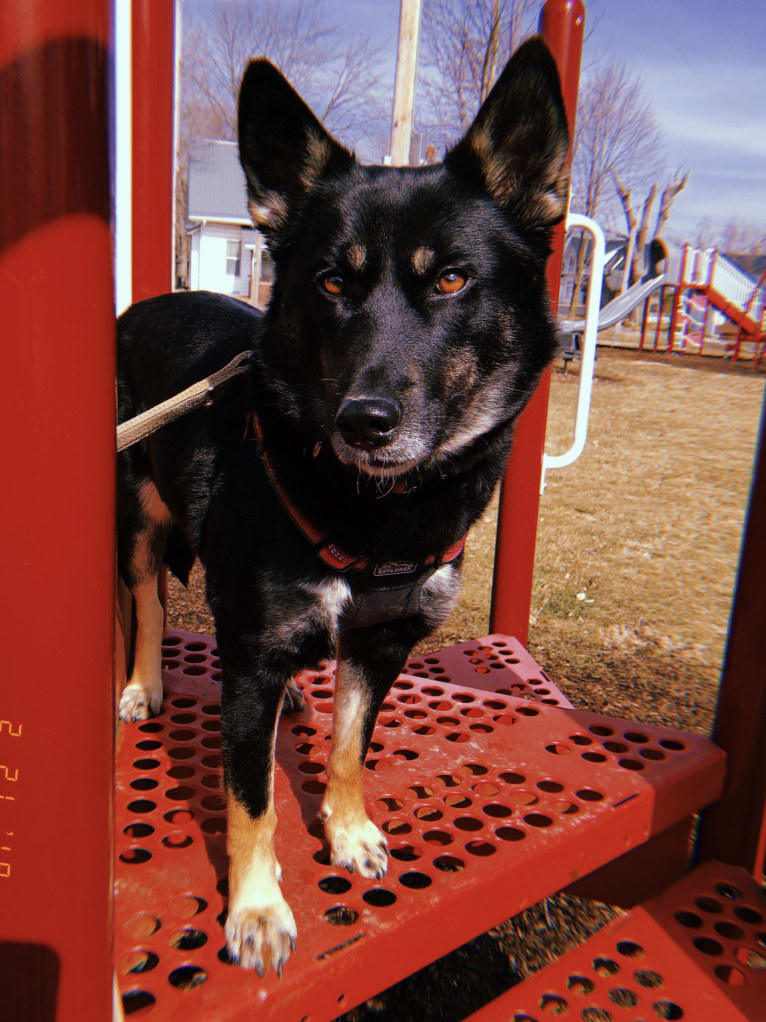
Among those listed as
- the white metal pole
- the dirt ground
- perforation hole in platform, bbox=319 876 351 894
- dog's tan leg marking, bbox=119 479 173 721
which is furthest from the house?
perforation hole in platform, bbox=319 876 351 894

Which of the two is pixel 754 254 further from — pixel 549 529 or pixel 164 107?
pixel 164 107

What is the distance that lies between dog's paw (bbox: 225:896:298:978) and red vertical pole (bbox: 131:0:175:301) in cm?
203

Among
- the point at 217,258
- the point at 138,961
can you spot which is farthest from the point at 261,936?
the point at 217,258

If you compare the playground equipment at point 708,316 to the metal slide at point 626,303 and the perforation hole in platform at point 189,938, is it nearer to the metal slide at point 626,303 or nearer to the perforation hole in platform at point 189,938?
the metal slide at point 626,303

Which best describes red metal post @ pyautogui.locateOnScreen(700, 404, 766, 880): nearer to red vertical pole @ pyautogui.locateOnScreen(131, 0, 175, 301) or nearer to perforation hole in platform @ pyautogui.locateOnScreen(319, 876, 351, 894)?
perforation hole in platform @ pyautogui.locateOnScreen(319, 876, 351, 894)

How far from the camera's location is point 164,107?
2553mm

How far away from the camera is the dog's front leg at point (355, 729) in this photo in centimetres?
166

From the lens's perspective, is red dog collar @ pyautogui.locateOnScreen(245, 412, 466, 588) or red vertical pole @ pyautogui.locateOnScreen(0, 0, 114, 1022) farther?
red dog collar @ pyautogui.locateOnScreen(245, 412, 466, 588)

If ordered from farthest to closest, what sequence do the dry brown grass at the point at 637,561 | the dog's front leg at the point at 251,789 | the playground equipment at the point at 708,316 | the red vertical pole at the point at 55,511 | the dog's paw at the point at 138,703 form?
the playground equipment at the point at 708,316 → the dry brown grass at the point at 637,561 → the dog's paw at the point at 138,703 → the dog's front leg at the point at 251,789 → the red vertical pole at the point at 55,511

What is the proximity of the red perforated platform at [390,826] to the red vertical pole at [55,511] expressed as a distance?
0.47 metres

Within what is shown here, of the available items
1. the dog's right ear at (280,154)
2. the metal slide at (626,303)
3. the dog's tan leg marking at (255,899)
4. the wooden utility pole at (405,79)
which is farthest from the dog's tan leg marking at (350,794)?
the metal slide at (626,303)

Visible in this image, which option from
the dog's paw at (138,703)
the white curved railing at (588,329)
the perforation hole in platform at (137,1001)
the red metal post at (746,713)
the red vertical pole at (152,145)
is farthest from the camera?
the white curved railing at (588,329)

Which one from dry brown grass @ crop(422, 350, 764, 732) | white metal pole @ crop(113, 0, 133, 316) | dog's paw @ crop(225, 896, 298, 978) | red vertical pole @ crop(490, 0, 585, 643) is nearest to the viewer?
dog's paw @ crop(225, 896, 298, 978)

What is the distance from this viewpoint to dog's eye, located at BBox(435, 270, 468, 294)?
62.5 inches
